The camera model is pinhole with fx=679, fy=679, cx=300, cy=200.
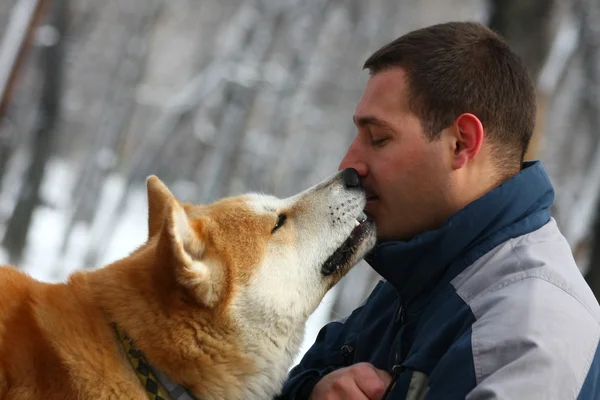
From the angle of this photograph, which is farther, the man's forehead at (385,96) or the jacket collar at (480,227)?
the man's forehead at (385,96)

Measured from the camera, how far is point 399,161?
2.30 meters

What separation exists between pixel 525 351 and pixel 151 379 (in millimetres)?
1161

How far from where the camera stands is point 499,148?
2273mm

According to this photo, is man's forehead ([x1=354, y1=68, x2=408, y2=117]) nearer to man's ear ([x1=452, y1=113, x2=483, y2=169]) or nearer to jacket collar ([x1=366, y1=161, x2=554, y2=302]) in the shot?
man's ear ([x1=452, y1=113, x2=483, y2=169])

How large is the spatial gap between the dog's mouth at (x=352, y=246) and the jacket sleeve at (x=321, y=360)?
172 millimetres

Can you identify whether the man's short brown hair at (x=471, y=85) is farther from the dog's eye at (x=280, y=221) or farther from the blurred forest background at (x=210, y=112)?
the blurred forest background at (x=210, y=112)

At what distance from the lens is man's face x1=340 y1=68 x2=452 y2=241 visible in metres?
2.27

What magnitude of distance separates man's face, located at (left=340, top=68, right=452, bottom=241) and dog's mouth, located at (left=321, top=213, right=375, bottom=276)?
0.30ft

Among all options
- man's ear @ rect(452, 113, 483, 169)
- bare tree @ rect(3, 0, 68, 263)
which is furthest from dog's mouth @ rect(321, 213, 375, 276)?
bare tree @ rect(3, 0, 68, 263)

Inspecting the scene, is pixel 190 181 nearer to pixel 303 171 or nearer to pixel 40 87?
pixel 303 171

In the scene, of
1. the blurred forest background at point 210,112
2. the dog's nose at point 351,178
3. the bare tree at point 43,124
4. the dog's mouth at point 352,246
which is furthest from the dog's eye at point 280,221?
the bare tree at point 43,124

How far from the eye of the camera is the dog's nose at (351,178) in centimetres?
251

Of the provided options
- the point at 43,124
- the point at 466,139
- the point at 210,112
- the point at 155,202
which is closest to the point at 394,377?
the point at 466,139

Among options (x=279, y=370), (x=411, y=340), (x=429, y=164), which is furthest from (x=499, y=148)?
(x=279, y=370)
